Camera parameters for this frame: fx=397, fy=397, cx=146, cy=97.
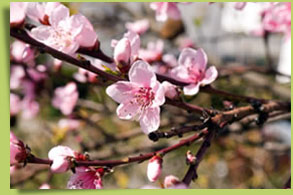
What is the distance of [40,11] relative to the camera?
840mm

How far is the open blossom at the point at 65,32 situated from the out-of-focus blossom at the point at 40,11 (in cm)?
2

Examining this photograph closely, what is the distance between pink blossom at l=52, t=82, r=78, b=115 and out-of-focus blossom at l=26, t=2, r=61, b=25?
0.61m

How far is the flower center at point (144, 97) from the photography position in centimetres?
74

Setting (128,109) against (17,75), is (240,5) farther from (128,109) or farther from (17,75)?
(17,75)

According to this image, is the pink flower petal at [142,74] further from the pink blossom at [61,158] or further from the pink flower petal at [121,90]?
the pink blossom at [61,158]

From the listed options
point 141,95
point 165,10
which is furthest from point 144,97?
point 165,10

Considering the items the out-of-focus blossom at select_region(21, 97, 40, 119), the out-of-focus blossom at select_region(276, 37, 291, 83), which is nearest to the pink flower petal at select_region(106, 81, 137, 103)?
the out-of-focus blossom at select_region(276, 37, 291, 83)

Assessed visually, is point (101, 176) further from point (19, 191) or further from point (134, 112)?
point (19, 191)

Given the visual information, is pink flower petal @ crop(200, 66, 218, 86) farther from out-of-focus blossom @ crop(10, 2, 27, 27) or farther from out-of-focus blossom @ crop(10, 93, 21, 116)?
out-of-focus blossom @ crop(10, 93, 21, 116)

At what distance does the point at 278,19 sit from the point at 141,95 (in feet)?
2.73

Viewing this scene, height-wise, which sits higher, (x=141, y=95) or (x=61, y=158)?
(x=141, y=95)

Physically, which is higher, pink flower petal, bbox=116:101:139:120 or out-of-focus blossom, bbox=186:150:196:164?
pink flower petal, bbox=116:101:139:120

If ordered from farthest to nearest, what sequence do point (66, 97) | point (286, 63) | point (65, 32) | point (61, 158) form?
point (66, 97) < point (286, 63) < point (65, 32) < point (61, 158)

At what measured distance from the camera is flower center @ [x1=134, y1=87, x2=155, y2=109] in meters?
0.74
